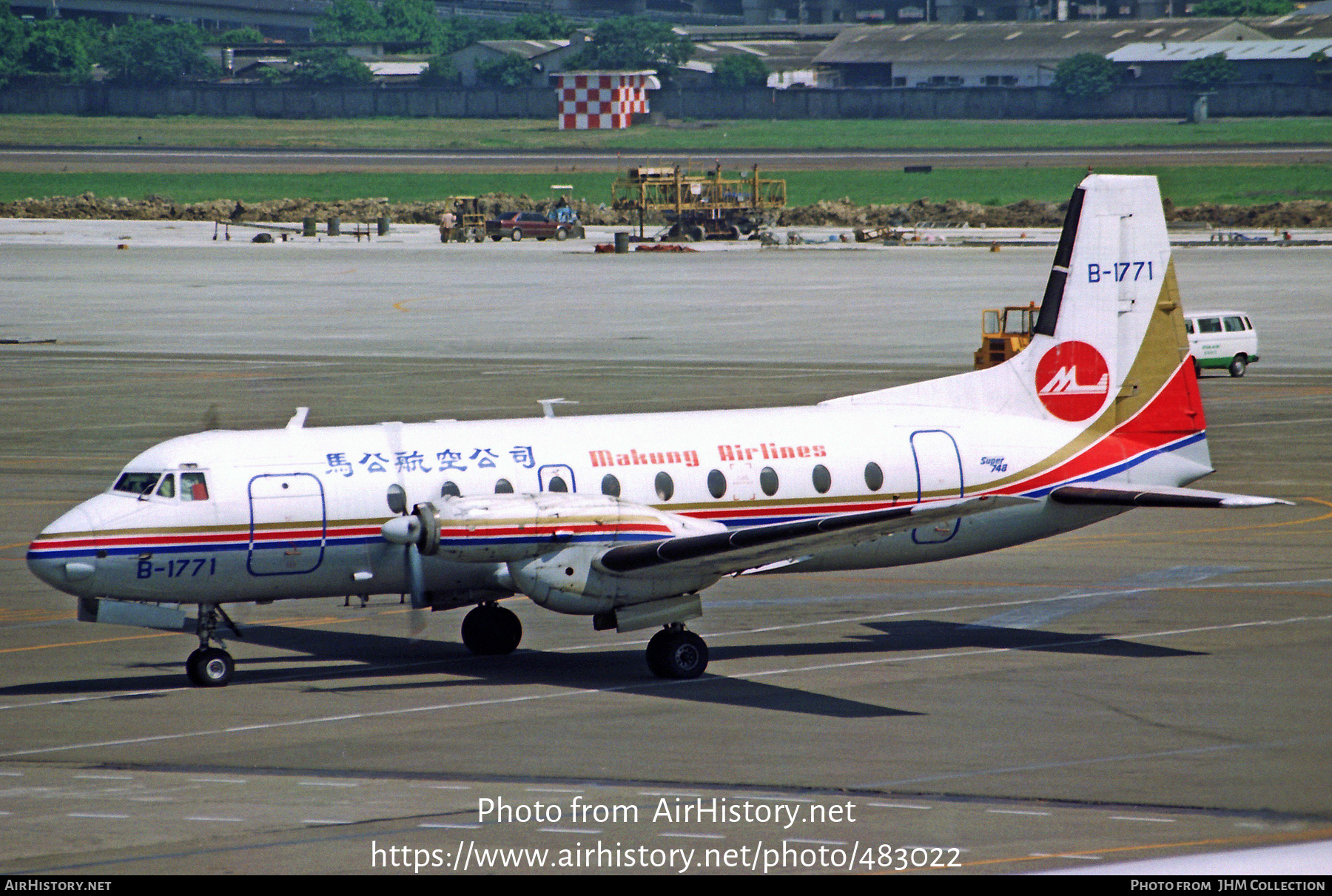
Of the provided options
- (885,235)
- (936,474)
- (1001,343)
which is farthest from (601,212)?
(936,474)

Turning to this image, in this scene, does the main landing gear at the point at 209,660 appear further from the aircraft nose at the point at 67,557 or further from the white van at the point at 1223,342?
the white van at the point at 1223,342

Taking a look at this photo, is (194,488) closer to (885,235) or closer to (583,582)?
(583,582)

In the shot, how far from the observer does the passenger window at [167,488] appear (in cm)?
2170

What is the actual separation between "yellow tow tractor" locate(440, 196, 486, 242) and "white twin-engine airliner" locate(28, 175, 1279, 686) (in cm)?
9083

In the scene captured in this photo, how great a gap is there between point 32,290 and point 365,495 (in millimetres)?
68787

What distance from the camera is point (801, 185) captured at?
482ft

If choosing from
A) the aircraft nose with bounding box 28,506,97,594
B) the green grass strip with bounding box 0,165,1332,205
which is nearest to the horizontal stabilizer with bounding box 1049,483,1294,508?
the aircraft nose with bounding box 28,506,97,594

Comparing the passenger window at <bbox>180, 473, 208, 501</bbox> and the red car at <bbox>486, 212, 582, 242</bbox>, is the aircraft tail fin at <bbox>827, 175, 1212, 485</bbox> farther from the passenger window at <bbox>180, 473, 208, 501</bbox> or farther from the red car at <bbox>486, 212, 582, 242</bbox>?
the red car at <bbox>486, 212, 582, 242</bbox>

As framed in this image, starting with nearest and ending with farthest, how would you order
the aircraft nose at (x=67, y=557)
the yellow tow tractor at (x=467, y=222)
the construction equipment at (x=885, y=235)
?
the aircraft nose at (x=67, y=557) < the construction equipment at (x=885, y=235) < the yellow tow tractor at (x=467, y=222)

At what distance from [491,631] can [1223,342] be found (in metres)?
37.8

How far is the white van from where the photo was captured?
55281mm

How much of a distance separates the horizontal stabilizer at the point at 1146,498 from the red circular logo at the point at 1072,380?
1283mm

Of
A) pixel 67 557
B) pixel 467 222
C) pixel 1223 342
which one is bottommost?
pixel 467 222

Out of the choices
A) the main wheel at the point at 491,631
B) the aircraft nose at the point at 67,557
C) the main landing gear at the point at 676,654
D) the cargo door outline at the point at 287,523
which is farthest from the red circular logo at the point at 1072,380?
the aircraft nose at the point at 67,557
